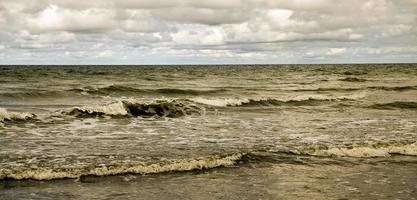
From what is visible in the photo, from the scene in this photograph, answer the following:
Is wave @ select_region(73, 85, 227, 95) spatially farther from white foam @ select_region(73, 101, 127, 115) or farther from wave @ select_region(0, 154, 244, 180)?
wave @ select_region(0, 154, 244, 180)

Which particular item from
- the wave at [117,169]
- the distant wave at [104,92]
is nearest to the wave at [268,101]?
the distant wave at [104,92]

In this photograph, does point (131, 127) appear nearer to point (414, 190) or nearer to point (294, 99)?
point (414, 190)

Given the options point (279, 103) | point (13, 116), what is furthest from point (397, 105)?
point (13, 116)

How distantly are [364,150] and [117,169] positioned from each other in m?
7.19

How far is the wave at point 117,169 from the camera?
1052cm

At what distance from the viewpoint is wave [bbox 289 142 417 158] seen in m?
13.5

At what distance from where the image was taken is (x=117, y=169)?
1112cm

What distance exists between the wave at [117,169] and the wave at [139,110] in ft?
37.0

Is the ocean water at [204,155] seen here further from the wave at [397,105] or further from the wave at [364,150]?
the wave at [397,105]

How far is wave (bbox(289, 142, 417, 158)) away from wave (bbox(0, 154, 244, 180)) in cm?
Answer: 264

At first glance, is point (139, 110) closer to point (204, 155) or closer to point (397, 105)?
point (204, 155)

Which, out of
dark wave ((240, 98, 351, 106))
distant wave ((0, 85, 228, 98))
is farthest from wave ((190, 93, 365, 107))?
distant wave ((0, 85, 228, 98))

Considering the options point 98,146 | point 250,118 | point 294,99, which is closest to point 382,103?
point 294,99

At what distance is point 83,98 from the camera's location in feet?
103
